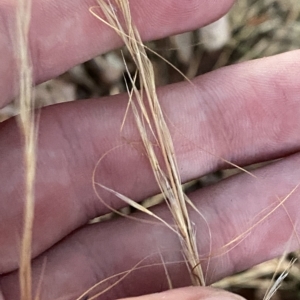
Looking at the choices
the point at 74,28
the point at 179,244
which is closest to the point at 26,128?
the point at 74,28

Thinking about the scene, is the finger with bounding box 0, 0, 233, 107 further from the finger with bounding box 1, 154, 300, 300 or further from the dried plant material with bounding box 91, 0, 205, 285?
the finger with bounding box 1, 154, 300, 300

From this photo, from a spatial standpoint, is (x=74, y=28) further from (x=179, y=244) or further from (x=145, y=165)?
(x=179, y=244)

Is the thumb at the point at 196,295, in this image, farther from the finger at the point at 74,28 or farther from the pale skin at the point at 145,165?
the finger at the point at 74,28

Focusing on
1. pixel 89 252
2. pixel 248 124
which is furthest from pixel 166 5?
pixel 89 252

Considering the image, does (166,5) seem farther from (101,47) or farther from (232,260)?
(232,260)

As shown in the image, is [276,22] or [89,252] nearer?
[89,252]

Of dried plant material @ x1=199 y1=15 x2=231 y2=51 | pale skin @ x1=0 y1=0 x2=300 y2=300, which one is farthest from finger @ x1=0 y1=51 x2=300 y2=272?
dried plant material @ x1=199 y1=15 x2=231 y2=51
